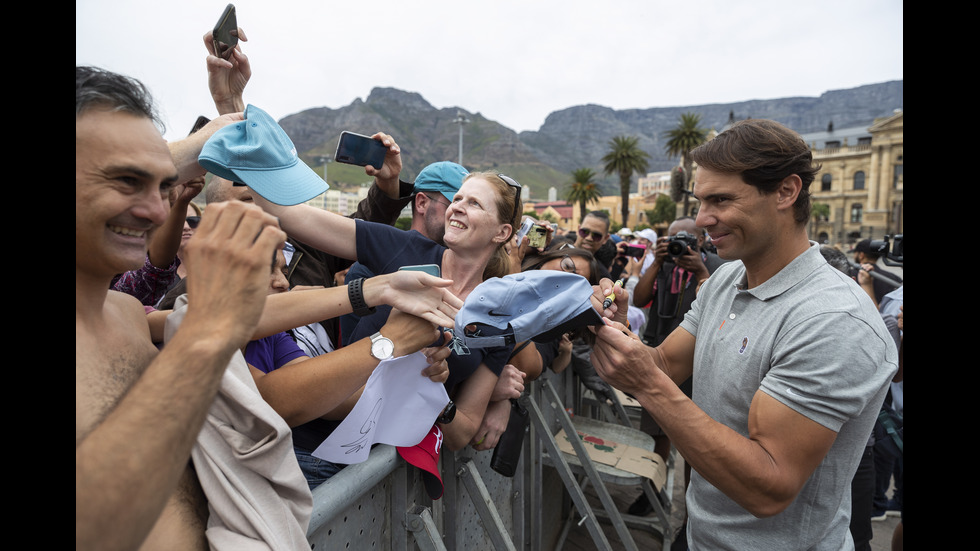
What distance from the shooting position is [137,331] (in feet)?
4.36

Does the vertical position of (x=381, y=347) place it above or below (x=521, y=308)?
below

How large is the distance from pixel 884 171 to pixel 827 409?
8354 centimetres

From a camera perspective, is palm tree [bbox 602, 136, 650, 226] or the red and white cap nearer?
the red and white cap

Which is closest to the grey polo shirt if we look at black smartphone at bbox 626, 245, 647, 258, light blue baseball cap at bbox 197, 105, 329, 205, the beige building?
light blue baseball cap at bbox 197, 105, 329, 205

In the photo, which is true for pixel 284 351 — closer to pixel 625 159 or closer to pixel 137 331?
pixel 137 331

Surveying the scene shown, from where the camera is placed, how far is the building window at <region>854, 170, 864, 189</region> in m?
70.7

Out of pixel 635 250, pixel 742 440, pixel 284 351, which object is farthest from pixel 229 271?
pixel 635 250

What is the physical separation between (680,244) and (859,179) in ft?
279

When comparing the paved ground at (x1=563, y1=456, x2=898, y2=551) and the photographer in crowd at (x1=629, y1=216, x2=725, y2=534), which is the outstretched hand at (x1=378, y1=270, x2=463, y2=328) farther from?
the paved ground at (x1=563, y1=456, x2=898, y2=551)

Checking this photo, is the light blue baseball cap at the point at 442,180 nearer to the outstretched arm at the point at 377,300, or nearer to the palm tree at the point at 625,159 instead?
the outstretched arm at the point at 377,300

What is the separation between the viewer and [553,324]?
1679 millimetres
